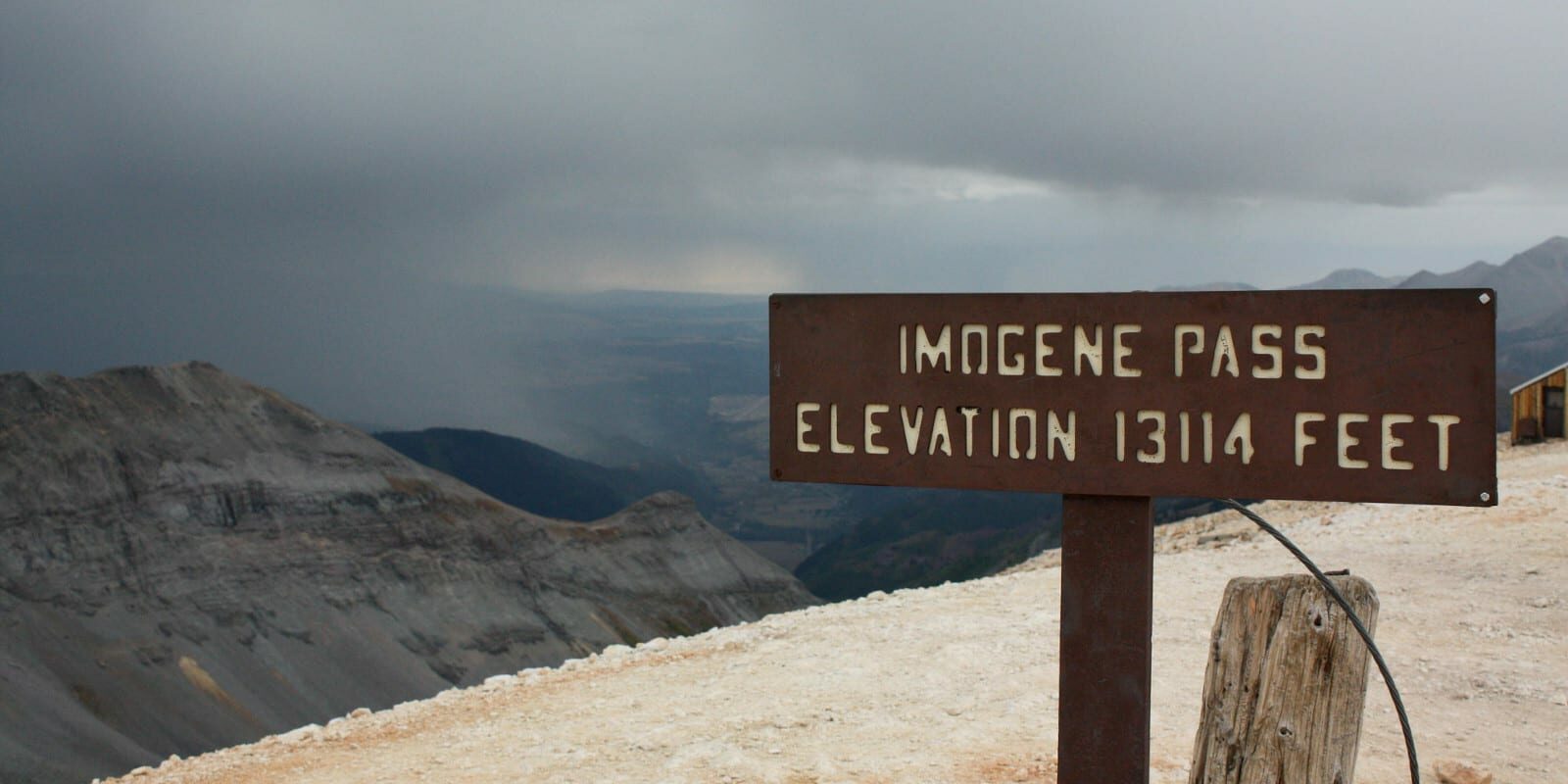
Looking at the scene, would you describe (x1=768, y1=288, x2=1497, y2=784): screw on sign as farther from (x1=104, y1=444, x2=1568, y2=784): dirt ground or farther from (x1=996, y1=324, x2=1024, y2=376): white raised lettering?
(x1=104, y1=444, x2=1568, y2=784): dirt ground

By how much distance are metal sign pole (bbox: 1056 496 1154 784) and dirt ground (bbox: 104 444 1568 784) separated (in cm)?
278

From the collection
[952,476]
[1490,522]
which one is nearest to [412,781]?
[952,476]

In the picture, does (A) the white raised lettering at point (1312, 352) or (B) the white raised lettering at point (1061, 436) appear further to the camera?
(B) the white raised lettering at point (1061, 436)

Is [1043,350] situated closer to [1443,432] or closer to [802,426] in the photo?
[802,426]

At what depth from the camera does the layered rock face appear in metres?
60.6

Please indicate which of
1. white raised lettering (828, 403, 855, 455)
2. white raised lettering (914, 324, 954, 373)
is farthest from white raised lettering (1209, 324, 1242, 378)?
white raised lettering (828, 403, 855, 455)

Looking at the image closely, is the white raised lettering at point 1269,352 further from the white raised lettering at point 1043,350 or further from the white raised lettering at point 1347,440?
the white raised lettering at point 1043,350

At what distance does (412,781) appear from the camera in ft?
27.5

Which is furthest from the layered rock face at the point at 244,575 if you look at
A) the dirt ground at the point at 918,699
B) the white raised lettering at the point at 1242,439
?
the white raised lettering at the point at 1242,439

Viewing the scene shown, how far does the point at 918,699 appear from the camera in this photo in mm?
9172

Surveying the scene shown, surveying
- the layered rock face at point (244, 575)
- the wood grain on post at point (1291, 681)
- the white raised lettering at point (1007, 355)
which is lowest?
the layered rock face at point (244, 575)

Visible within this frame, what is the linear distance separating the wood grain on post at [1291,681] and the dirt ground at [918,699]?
2765 mm

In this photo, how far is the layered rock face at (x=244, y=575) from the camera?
60594mm

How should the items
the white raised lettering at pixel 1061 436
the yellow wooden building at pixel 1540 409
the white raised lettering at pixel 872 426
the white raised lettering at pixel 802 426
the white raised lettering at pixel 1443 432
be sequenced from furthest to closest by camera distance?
the yellow wooden building at pixel 1540 409
the white raised lettering at pixel 802 426
the white raised lettering at pixel 872 426
the white raised lettering at pixel 1061 436
the white raised lettering at pixel 1443 432
